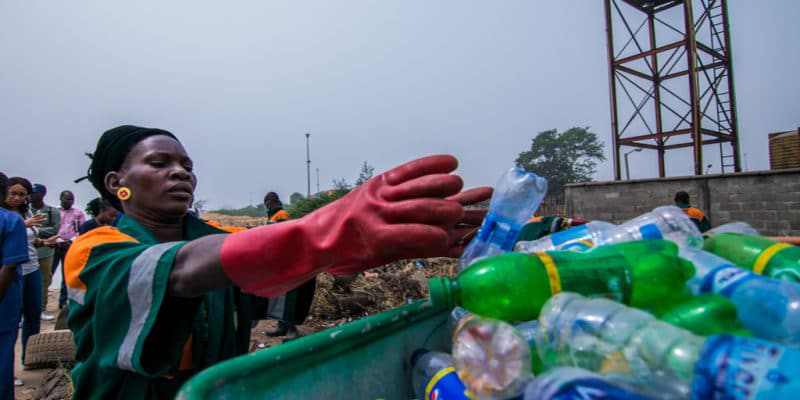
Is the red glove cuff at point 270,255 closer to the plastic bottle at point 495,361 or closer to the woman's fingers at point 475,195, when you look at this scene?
the plastic bottle at point 495,361

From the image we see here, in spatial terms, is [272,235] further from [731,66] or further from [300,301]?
[731,66]

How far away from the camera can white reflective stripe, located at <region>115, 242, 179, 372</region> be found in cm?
98

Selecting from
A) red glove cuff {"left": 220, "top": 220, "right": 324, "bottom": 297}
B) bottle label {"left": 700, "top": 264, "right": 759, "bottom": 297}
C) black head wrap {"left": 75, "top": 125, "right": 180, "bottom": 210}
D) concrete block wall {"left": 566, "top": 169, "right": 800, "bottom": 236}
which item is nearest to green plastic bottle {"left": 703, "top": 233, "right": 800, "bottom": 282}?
bottle label {"left": 700, "top": 264, "right": 759, "bottom": 297}

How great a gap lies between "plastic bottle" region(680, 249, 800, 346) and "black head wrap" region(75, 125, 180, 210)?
1.71 metres

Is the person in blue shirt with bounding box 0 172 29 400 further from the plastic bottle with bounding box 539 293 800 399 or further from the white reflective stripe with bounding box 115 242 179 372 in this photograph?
the plastic bottle with bounding box 539 293 800 399

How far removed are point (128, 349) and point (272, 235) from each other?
42cm

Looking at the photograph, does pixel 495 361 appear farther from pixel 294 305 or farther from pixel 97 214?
pixel 97 214

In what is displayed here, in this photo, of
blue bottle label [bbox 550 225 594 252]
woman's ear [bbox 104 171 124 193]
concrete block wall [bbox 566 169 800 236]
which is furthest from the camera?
concrete block wall [bbox 566 169 800 236]

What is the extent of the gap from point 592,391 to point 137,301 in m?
0.95

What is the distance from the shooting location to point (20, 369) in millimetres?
4242

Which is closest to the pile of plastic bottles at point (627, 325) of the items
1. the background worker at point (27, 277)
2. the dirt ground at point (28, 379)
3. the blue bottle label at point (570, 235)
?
the blue bottle label at point (570, 235)

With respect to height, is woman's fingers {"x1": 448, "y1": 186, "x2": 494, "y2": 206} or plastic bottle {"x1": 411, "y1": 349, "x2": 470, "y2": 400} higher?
woman's fingers {"x1": 448, "y1": 186, "x2": 494, "y2": 206}

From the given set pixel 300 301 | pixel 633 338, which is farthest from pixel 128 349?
pixel 633 338

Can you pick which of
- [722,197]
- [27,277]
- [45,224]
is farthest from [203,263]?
[722,197]
